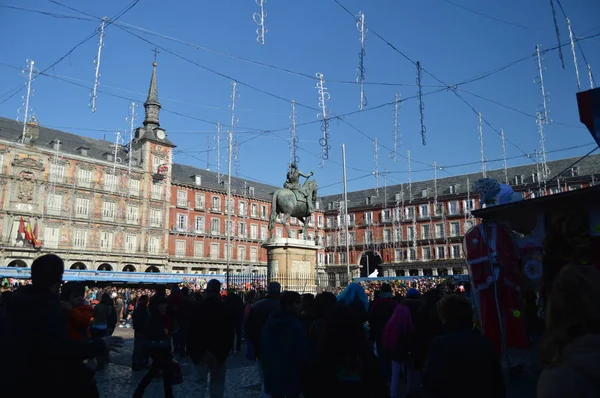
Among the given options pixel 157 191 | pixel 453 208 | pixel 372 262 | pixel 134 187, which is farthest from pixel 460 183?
pixel 134 187

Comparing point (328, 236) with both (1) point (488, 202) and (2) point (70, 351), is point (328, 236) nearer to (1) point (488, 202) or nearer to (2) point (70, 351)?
(1) point (488, 202)

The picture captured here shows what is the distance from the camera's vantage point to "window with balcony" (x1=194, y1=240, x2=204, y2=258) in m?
51.2

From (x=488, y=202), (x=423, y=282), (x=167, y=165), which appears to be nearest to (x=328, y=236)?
(x=167, y=165)

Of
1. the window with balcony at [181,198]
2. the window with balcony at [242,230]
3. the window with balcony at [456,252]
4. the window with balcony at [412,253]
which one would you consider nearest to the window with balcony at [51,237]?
the window with balcony at [181,198]

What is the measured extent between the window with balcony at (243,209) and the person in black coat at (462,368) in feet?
176

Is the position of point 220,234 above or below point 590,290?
above

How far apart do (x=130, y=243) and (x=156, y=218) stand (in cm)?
387

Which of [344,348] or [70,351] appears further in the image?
[344,348]

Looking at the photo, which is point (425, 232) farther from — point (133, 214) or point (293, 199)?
point (293, 199)

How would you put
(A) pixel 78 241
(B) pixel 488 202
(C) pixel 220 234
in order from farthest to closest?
(C) pixel 220 234
(A) pixel 78 241
(B) pixel 488 202

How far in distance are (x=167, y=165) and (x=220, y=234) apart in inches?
411

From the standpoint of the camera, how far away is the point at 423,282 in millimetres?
25953

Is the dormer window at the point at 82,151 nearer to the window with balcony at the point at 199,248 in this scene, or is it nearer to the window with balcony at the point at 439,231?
the window with balcony at the point at 199,248

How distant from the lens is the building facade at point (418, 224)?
5262cm
